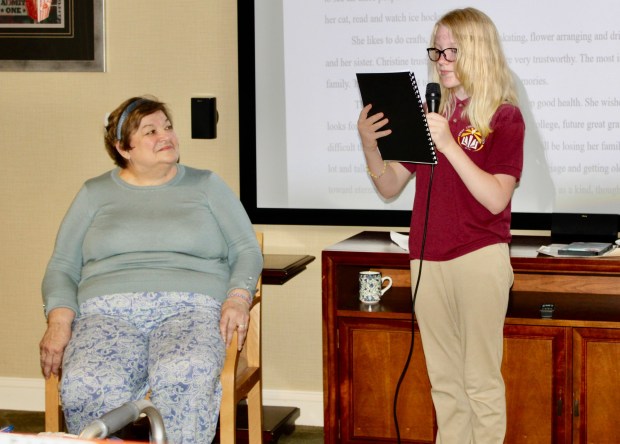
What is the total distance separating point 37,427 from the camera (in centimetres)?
375

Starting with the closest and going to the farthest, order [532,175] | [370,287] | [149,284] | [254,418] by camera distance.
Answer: [149,284], [254,418], [370,287], [532,175]

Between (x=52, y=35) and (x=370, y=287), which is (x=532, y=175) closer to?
(x=370, y=287)

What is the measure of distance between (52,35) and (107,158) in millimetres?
537

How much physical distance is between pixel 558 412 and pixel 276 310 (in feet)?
4.03

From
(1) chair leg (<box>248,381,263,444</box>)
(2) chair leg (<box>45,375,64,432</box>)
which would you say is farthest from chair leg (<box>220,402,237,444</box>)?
(2) chair leg (<box>45,375,64,432</box>)

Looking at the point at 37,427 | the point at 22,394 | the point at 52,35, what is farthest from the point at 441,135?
the point at 22,394

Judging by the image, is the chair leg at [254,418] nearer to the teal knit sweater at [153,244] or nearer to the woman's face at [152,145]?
the teal knit sweater at [153,244]

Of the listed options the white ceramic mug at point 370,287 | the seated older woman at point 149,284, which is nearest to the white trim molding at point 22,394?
the seated older woman at point 149,284

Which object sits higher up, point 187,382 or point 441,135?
point 441,135

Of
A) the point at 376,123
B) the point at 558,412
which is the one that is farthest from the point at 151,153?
the point at 558,412

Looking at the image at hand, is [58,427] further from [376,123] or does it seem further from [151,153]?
[376,123]

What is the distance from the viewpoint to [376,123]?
2.70 metres

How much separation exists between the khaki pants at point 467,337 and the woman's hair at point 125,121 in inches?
39.2

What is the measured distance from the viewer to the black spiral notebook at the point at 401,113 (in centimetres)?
256
